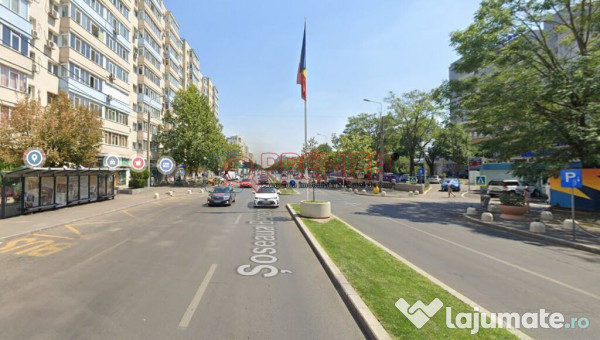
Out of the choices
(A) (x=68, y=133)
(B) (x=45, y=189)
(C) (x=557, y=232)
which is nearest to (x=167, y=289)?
(C) (x=557, y=232)

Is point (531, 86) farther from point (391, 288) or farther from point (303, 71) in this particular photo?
point (391, 288)

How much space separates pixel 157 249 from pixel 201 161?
39.7 metres

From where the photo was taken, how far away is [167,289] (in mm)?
5641

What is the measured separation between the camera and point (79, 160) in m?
22.4

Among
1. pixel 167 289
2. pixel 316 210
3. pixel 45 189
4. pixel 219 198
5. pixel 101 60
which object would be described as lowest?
pixel 167 289

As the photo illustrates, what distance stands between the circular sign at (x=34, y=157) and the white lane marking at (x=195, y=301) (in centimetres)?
1977

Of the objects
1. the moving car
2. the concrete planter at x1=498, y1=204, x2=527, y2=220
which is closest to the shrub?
the concrete planter at x1=498, y1=204, x2=527, y2=220

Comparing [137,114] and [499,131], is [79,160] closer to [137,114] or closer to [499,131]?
[137,114]

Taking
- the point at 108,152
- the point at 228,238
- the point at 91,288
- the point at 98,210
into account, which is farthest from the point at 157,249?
the point at 108,152

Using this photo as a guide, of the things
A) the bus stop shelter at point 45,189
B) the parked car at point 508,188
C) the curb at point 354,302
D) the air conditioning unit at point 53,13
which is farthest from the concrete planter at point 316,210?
the air conditioning unit at point 53,13

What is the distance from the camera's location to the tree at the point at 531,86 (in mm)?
15039

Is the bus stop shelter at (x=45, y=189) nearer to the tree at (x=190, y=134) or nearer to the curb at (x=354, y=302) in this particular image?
the curb at (x=354, y=302)

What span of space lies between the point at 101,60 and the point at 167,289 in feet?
123

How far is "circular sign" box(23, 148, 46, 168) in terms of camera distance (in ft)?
62.3
